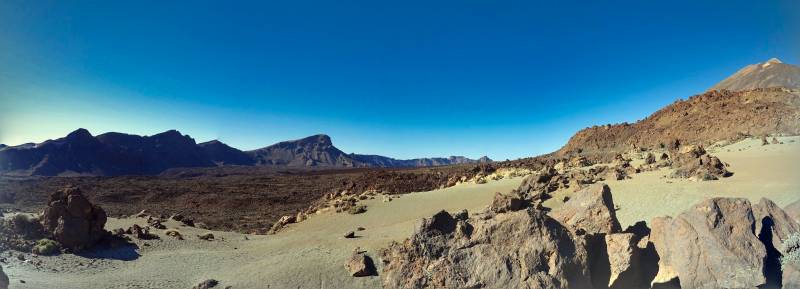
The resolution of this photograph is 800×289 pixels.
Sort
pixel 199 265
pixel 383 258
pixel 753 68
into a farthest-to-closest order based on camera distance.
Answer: pixel 753 68
pixel 199 265
pixel 383 258

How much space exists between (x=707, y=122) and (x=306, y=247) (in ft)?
152

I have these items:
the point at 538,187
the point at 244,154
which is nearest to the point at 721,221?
the point at 538,187

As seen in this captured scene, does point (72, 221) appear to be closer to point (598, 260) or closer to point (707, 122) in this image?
point (598, 260)

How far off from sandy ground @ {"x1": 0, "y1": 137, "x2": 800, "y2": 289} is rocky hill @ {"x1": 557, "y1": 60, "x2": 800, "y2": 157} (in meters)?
14.6

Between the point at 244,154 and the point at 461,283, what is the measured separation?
19343 centimetres

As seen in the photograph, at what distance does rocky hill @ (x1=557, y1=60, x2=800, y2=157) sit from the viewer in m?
38.7

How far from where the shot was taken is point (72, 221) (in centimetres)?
1398

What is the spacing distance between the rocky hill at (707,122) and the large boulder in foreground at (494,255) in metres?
28.8

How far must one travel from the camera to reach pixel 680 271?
8.40 meters

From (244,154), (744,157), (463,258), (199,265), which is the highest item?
(244,154)

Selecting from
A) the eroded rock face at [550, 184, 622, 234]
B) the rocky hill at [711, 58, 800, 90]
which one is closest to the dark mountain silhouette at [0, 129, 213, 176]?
the eroded rock face at [550, 184, 622, 234]

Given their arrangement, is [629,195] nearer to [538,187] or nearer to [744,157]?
[538,187]

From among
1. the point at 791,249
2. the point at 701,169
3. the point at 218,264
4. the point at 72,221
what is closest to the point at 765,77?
the point at 701,169

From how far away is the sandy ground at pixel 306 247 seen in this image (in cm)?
1141
